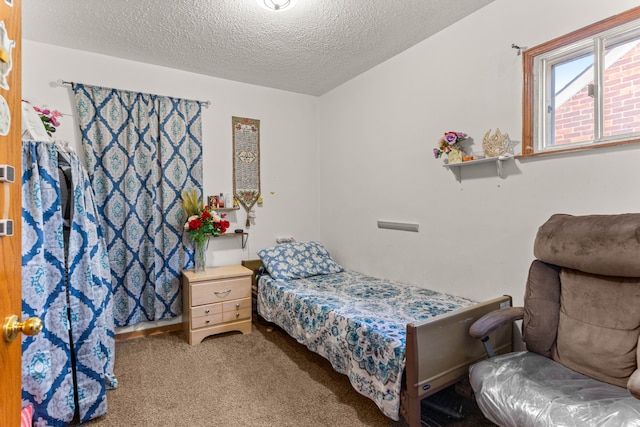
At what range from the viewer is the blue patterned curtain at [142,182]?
2877mm

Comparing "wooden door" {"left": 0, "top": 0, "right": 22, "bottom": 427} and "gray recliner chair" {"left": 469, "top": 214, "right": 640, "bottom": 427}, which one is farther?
"gray recliner chair" {"left": 469, "top": 214, "right": 640, "bottom": 427}

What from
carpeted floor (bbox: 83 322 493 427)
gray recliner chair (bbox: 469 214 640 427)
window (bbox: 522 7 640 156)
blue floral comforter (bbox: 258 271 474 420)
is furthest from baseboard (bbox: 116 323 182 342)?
window (bbox: 522 7 640 156)

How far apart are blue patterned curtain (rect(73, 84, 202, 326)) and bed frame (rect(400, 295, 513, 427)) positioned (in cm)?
245

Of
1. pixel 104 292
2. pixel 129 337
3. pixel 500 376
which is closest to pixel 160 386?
pixel 104 292

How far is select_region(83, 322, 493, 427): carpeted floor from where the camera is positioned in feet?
6.40

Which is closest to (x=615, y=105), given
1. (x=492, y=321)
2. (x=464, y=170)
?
(x=464, y=170)

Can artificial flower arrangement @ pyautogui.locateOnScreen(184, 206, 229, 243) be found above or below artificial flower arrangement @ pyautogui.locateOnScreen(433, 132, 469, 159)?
below

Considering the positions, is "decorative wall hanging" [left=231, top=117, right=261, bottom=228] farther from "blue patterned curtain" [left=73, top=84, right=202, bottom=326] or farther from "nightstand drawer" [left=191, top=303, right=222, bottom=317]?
"nightstand drawer" [left=191, top=303, right=222, bottom=317]

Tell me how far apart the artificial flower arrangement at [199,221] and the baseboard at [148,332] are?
3.16 feet

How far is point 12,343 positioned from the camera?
2.63 ft

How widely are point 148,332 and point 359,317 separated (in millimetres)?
2269

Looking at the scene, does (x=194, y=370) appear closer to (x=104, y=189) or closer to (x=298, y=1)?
(x=104, y=189)

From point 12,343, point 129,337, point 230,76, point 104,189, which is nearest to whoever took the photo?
point 12,343

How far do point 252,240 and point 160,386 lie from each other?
1702 millimetres
